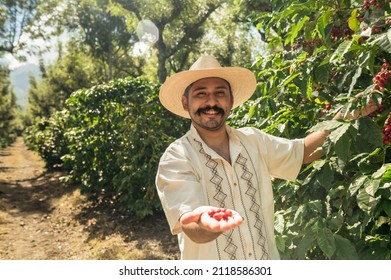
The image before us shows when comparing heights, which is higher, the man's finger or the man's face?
the man's face

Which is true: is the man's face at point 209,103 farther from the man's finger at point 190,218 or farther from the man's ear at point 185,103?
the man's finger at point 190,218

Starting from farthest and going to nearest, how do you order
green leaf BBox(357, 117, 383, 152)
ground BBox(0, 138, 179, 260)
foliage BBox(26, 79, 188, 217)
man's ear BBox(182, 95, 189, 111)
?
foliage BBox(26, 79, 188, 217) < ground BBox(0, 138, 179, 260) < man's ear BBox(182, 95, 189, 111) < green leaf BBox(357, 117, 383, 152)

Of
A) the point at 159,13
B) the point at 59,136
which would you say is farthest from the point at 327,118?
the point at 159,13

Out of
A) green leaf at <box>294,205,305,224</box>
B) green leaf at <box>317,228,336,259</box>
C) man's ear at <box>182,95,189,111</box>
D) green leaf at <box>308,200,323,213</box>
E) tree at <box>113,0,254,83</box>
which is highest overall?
tree at <box>113,0,254,83</box>

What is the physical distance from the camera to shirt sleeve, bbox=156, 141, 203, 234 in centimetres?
151

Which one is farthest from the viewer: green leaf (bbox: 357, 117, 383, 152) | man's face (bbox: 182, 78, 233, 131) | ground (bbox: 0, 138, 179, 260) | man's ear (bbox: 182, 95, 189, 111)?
ground (bbox: 0, 138, 179, 260)

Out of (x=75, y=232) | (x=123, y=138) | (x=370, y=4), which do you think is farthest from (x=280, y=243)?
(x=75, y=232)

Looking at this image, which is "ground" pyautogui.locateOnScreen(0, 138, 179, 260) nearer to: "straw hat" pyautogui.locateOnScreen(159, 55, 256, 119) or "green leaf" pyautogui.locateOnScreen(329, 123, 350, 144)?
"straw hat" pyautogui.locateOnScreen(159, 55, 256, 119)

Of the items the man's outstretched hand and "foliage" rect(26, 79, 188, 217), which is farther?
"foliage" rect(26, 79, 188, 217)

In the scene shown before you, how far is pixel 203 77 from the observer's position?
1953mm

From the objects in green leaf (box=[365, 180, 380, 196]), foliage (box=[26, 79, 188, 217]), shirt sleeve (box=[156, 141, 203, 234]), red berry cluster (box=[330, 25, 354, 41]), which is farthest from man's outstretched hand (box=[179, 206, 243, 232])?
foliage (box=[26, 79, 188, 217])

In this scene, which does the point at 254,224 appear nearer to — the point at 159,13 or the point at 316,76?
the point at 316,76
